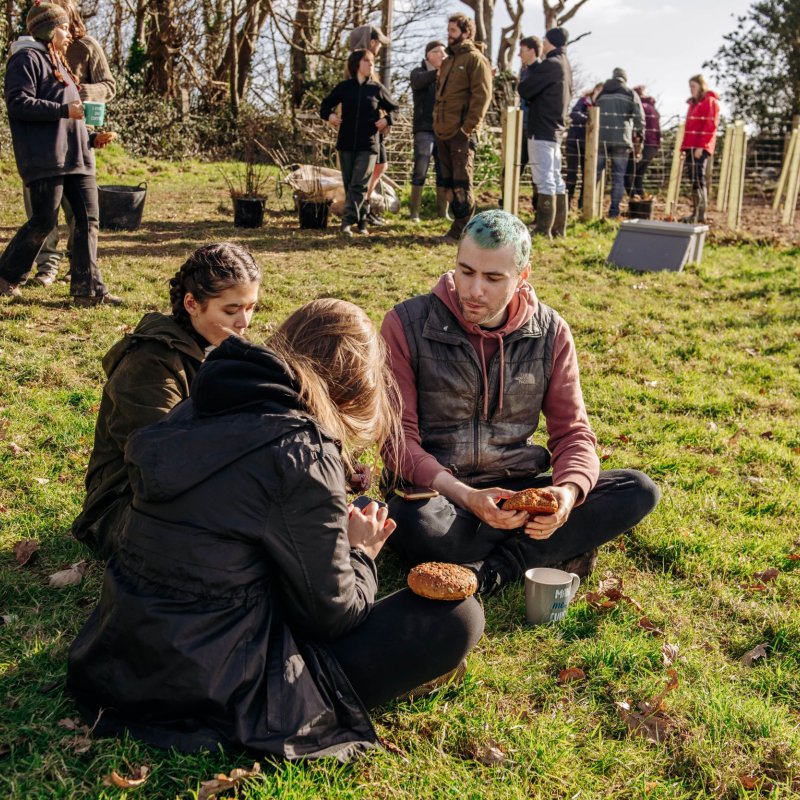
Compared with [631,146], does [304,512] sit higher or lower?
lower

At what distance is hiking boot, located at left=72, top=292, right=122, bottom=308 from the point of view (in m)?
6.63

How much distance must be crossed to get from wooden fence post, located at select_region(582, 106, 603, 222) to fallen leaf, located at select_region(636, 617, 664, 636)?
9076 millimetres

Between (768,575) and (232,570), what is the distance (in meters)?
2.52

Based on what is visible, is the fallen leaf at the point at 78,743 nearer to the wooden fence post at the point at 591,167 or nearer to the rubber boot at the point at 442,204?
the rubber boot at the point at 442,204

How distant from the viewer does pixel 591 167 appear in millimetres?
11602

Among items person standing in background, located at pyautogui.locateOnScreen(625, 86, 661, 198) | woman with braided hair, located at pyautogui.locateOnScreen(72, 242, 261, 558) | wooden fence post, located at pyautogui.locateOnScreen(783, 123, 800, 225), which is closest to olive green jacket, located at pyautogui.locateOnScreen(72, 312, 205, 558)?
woman with braided hair, located at pyautogui.locateOnScreen(72, 242, 261, 558)

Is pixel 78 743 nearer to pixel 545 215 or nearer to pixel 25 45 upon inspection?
pixel 25 45

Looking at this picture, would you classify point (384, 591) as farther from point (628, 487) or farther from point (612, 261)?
point (612, 261)

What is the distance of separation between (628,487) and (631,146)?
10.1 metres

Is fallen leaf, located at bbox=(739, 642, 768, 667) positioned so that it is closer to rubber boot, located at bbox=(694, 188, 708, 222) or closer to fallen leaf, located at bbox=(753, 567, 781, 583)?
fallen leaf, located at bbox=(753, 567, 781, 583)

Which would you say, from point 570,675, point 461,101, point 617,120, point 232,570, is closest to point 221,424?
point 232,570

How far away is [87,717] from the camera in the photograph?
2.49 metres

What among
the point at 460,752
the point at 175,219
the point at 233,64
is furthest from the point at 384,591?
the point at 233,64

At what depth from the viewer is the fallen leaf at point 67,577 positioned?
10.9 feet
